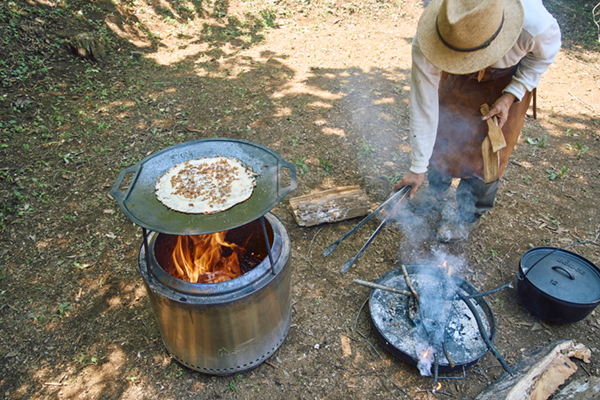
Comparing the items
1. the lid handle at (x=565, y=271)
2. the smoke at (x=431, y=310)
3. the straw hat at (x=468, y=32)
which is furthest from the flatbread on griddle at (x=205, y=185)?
the lid handle at (x=565, y=271)

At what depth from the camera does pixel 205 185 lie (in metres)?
2.39

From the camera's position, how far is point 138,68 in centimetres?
668

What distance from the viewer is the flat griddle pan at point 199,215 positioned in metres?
2.01

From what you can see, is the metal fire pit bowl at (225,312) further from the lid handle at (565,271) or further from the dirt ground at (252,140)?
the lid handle at (565,271)

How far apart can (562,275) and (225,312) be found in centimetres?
301

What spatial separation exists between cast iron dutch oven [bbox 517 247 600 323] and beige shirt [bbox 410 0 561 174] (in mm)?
1452

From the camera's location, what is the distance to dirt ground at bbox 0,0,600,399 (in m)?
2.79

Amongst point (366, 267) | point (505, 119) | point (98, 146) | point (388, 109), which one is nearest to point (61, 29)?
point (98, 146)

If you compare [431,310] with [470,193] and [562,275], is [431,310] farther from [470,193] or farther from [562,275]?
[470,193]

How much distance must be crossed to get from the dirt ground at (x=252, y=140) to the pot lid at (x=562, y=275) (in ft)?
1.21

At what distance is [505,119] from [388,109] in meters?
3.27

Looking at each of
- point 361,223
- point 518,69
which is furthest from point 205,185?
point 518,69

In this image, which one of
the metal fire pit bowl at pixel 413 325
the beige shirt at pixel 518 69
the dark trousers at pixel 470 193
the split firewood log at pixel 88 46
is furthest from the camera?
the split firewood log at pixel 88 46

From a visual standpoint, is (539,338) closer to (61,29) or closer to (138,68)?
(138,68)
